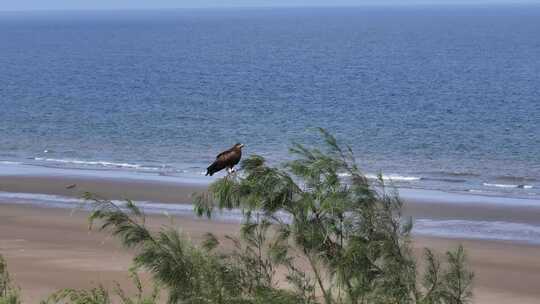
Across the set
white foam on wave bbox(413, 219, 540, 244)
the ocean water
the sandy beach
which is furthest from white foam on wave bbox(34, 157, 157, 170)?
white foam on wave bbox(413, 219, 540, 244)

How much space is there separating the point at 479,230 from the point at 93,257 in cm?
909

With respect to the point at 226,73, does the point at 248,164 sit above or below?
above

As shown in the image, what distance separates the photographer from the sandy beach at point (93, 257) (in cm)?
2128

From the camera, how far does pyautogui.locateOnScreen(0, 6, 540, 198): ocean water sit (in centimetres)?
4025

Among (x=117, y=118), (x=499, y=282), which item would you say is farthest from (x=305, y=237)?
(x=117, y=118)

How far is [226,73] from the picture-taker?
282 ft

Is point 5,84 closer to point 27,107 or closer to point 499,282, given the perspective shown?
point 27,107

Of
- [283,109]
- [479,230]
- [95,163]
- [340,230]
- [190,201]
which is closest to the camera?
[340,230]

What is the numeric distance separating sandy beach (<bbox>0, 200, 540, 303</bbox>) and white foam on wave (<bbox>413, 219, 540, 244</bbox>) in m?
0.69

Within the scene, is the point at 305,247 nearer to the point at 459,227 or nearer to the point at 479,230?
the point at 479,230

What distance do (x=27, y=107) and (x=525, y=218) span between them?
1469 inches

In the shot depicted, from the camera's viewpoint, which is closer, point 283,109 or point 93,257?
point 93,257

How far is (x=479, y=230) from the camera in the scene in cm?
2677

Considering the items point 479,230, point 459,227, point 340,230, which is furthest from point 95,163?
point 340,230
